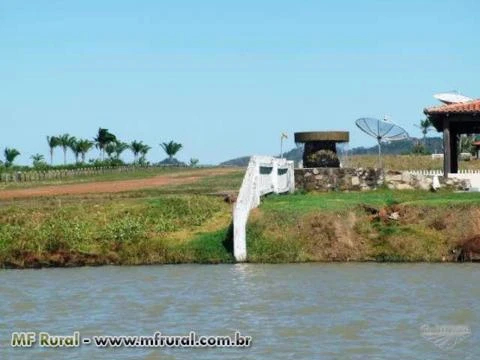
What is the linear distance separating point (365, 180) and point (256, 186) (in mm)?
8997

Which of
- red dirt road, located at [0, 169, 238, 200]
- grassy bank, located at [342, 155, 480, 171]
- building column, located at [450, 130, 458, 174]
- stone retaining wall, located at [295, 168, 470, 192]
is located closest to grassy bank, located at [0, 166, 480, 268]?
stone retaining wall, located at [295, 168, 470, 192]

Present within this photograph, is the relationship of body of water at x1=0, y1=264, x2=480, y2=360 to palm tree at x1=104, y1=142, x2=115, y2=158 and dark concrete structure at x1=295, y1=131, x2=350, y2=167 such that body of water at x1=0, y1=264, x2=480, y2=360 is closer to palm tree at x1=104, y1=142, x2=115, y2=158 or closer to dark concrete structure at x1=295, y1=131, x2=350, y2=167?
dark concrete structure at x1=295, y1=131, x2=350, y2=167

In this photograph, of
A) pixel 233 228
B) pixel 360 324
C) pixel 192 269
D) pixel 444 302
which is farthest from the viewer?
pixel 233 228

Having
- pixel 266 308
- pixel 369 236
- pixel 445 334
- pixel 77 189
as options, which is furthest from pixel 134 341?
pixel 77 189

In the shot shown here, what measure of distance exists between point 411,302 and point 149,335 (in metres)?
5.89

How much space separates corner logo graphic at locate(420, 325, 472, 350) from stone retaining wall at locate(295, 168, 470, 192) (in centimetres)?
2385

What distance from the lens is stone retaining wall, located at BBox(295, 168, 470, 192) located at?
4122 cm

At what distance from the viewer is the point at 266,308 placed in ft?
66.2

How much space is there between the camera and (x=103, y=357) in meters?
15.6

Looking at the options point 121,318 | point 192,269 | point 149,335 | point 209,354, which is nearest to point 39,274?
point 192,269

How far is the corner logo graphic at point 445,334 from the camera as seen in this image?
1608 cm

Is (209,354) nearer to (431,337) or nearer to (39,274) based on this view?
(431,337)

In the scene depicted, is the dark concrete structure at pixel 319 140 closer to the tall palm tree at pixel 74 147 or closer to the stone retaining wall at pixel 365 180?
the stone retaining wall at pixel 365 180

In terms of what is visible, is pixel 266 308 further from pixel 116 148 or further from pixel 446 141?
pixel 116 148
